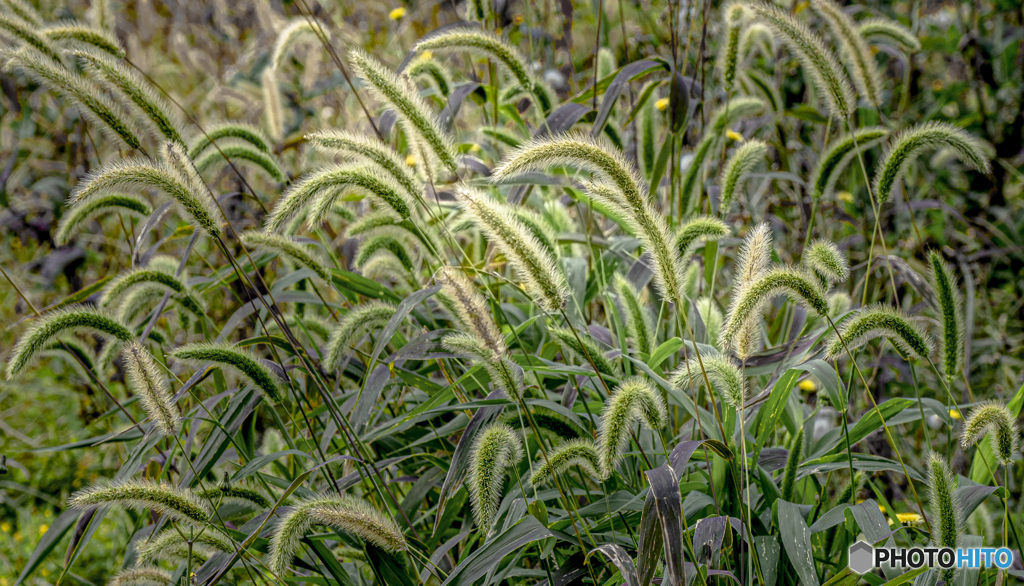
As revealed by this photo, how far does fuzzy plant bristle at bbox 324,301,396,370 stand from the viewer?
1409 millimetres

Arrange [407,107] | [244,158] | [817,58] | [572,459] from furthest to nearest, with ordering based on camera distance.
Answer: [244,158] → [817,58] → [407,107] → [572,459]

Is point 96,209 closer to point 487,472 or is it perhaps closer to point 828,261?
point 487,472

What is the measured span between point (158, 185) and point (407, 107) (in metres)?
0.48

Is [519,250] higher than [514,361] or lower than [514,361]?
higher

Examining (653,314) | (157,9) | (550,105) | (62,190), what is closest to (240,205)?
(62,190)

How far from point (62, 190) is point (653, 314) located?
3.42m

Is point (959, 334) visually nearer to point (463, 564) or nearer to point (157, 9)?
point (463, 564)

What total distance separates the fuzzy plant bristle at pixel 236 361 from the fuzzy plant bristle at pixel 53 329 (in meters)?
0.17

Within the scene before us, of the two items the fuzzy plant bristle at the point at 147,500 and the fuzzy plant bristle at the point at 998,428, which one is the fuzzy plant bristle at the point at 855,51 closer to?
the fuzzy plant bristle at the point at 998,428

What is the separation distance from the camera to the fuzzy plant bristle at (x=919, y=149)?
1.31 m

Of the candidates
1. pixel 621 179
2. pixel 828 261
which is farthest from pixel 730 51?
pixel 621 179

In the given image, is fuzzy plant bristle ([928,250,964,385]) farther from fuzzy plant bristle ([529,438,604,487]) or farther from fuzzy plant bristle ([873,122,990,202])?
fuzzy plant bristle ([529,438,604,487])

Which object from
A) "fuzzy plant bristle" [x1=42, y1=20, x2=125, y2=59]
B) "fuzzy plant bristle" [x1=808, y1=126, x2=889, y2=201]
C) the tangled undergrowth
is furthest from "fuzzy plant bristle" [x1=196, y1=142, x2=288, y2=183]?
"fuzzy plant bristle" [x1=808, y1=126, x2=889, y2=201]

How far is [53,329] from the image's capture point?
125 centimetres
